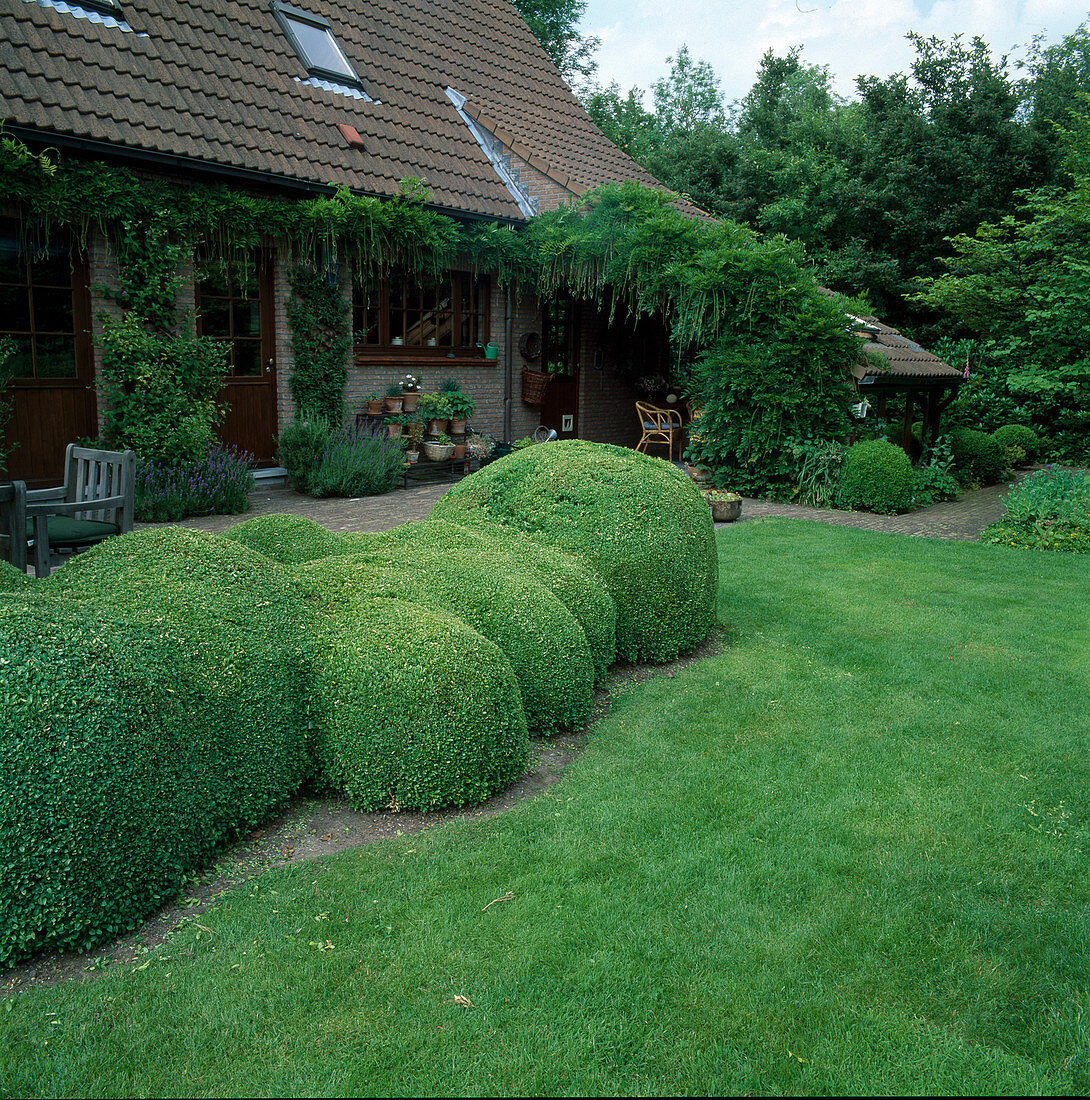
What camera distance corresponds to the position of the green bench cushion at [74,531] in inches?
212

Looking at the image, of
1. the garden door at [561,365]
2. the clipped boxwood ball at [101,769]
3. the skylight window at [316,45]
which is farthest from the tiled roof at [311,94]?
the clipped boxwood ball at [101,769]

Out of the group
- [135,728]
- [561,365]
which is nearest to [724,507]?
[561,365]

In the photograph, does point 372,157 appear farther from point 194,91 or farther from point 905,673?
point 905,673

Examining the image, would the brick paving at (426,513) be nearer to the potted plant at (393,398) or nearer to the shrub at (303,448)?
the shrub at (303,448)

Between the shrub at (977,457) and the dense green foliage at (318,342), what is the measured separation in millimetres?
10838

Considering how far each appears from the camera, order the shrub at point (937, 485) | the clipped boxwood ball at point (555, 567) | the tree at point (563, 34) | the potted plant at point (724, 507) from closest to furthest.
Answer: the clipped boxwood ball at point (555, 567), the potted plant at point (724, 507), the shrub at point (937, 485), the tree at point (563, 34)

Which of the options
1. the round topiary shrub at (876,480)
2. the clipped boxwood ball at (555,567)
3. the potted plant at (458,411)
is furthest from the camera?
the potted plant at (458,411)

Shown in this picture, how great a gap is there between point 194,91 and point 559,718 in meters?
9.57

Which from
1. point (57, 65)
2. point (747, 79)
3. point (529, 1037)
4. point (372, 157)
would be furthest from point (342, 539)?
point (747, 79)

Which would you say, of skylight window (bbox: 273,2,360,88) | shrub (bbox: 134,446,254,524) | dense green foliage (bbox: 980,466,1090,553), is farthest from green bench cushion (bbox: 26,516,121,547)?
dense green foliage (bbox: 980,466,1090,553)

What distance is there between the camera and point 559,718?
4.33 m

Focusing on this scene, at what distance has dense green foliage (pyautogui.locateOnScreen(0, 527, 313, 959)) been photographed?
8.30 feet

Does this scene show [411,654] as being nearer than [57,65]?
Yes

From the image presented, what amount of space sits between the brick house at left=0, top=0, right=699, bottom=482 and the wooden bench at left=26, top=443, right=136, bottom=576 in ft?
12.2
